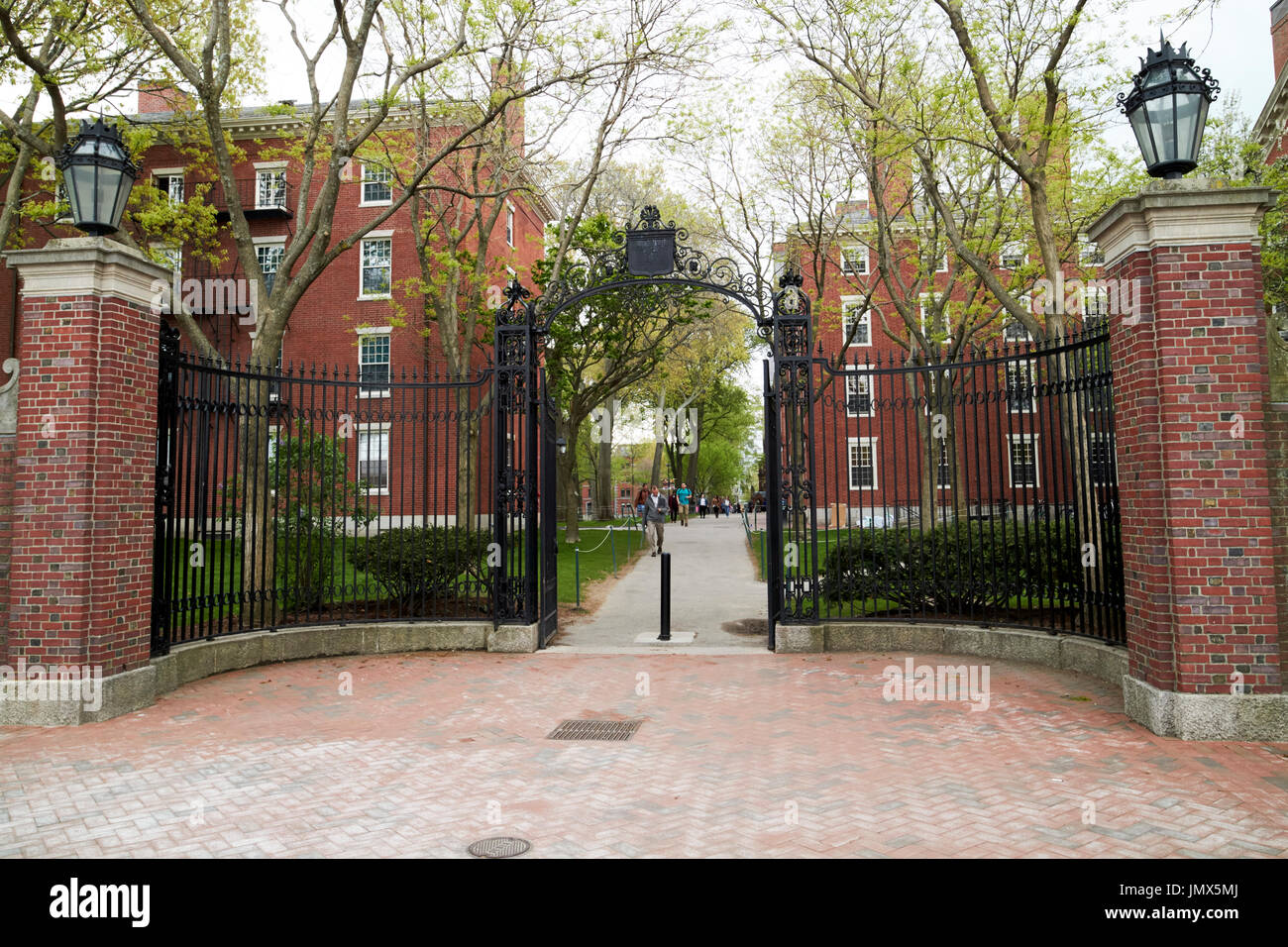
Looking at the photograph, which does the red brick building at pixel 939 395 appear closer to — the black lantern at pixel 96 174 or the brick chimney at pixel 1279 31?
the black lantern at pixel 96 174

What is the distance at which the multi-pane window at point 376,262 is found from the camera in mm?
26891

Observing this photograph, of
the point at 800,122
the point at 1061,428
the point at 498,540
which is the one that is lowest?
the point at 498,540

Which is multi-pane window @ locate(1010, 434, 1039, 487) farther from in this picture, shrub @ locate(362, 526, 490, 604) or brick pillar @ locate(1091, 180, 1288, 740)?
shrub @ locate(362, 526, 490, 604)

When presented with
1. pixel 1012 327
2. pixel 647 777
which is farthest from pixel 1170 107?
pixel 1012 327

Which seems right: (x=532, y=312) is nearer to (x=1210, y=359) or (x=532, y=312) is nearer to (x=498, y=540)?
A: (x=498, y=540)

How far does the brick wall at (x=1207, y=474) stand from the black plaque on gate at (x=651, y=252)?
523cm

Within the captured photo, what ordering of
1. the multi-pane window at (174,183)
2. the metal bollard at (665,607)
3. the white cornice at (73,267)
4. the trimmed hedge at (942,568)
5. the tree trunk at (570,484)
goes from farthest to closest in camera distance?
the multi-pane window at (174,183), the tree trunk at (570,484), the metal bollard at (665,607), the trimmed hedge at (942,568), the white cornice at (73,267)

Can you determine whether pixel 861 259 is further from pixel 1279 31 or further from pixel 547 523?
pixel 547 523

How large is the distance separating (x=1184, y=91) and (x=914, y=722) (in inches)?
204

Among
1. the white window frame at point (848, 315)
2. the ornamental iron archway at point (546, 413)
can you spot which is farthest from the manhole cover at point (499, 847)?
the white window frame at point (848, 315)

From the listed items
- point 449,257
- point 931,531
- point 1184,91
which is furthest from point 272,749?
point 449,257

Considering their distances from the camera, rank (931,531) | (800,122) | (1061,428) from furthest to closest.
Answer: (800,122) < (931,531) < (1061,428)

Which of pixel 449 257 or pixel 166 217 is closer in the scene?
pixel 449 257

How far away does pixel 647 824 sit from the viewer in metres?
4.22
